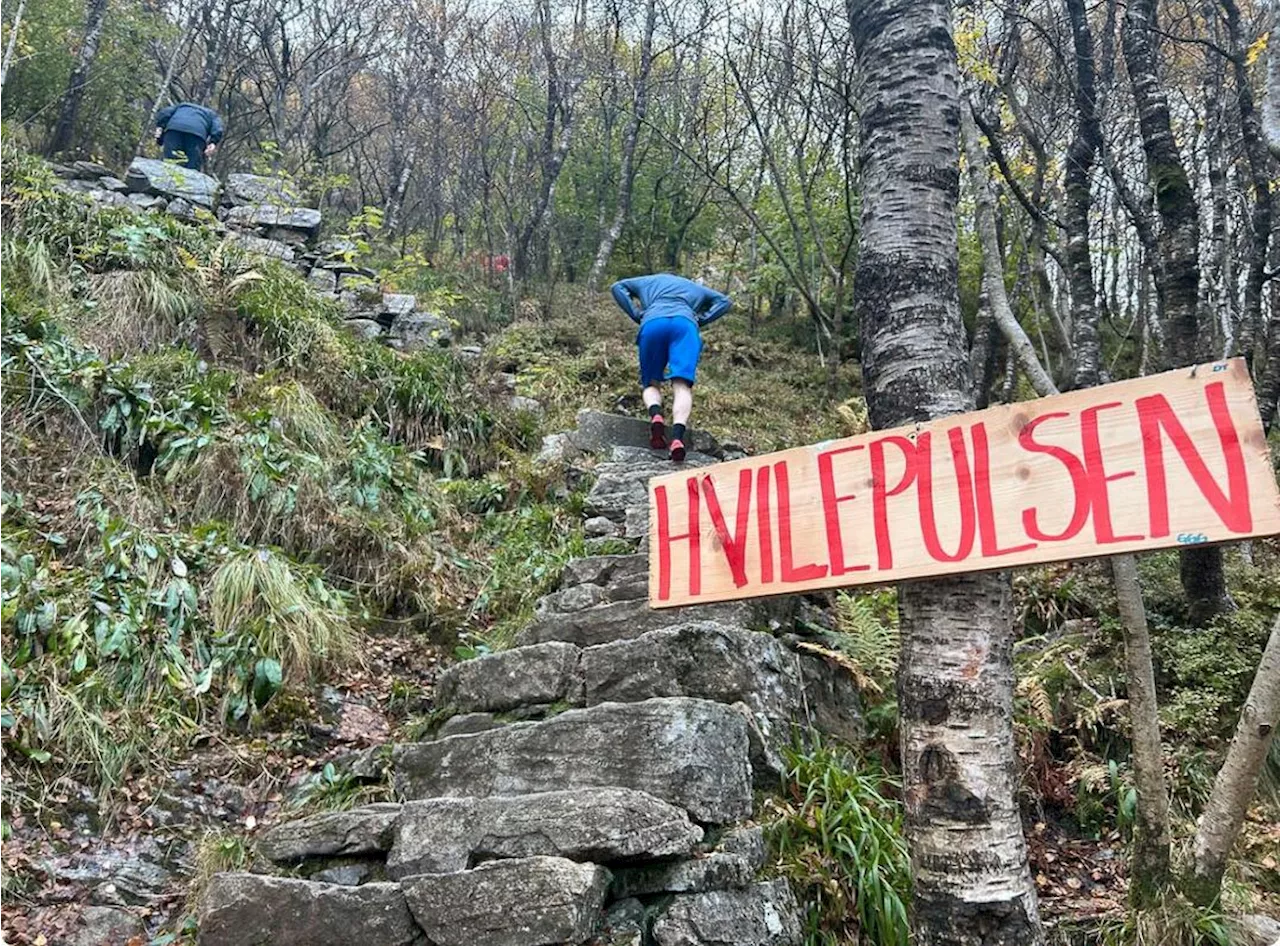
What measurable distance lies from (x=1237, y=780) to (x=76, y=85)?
12.9 m

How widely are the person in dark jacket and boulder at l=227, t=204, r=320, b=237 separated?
1.20 m

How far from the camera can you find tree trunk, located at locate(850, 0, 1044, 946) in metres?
1.68

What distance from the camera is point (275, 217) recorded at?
9.75 meters

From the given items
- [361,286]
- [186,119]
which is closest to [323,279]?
[361,286]

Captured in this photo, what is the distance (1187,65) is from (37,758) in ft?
38.5

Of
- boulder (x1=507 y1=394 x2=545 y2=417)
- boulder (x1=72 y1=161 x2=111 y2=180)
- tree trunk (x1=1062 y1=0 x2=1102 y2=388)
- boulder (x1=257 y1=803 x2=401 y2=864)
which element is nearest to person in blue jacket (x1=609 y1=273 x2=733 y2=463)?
boulder (x1=507 y1=394 x2=545 y2=417)

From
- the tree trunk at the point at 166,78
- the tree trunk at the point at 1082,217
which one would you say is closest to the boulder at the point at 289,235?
the tree trunk at the point at 166,78

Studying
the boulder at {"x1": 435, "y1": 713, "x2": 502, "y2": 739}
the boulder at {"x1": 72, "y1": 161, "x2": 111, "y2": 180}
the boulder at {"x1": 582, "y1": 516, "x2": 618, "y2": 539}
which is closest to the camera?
the boulder at {"x1": 435, "y1": 713, "x2": 502, "y2": 739}

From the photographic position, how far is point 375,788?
334cm

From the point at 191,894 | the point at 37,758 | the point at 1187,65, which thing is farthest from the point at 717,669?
the point at 1187,65

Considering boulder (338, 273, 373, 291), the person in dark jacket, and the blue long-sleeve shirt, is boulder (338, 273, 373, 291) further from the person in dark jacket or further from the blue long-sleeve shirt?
the blue long-sleeve shirt

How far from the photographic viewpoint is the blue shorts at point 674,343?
6.57 metres

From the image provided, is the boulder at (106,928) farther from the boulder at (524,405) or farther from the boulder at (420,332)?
the boulder at (420,332)

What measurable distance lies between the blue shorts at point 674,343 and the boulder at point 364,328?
2.79 metres
